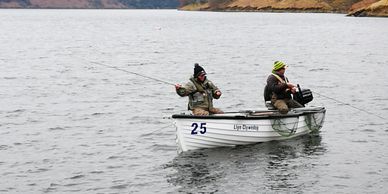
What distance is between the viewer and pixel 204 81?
21812mm

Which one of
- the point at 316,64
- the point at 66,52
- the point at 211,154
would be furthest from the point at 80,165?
the point at 66,52

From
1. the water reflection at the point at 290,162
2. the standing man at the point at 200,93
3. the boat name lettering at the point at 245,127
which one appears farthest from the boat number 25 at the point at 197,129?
the water reflection at the point at 290,162

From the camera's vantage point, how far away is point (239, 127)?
2184 cm

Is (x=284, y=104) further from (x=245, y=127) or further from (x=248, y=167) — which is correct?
(x=248, y=167)

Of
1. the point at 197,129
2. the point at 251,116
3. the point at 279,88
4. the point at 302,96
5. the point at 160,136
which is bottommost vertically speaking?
the point at 160,136

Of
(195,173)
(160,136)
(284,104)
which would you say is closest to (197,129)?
(195,173)

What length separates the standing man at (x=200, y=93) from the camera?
21.5 meters

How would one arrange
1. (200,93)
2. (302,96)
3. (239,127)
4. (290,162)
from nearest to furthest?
(290,162), (200,93), (239,127), (302,96)

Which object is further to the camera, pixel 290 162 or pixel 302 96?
pixel 302 96

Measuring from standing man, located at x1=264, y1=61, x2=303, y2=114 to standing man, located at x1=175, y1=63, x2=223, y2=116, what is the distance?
7.91 ft

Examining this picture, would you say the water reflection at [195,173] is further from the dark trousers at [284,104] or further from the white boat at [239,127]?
the dark trousers at [284,104]

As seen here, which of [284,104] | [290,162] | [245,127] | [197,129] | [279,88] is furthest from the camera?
[284,104]

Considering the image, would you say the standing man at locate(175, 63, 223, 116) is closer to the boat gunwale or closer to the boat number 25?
the boat number 25

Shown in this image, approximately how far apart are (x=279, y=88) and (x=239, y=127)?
2.34 m
